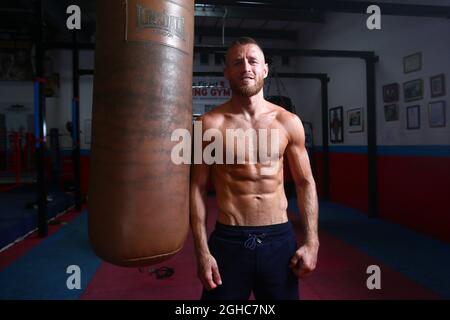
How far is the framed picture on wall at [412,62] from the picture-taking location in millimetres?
3805

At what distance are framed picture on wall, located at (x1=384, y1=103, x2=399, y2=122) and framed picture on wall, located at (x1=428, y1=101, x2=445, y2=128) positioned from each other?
588 mm

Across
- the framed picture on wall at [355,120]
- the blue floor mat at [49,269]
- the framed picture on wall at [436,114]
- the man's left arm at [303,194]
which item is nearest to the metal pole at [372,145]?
the framed picture on wall at [355,120]

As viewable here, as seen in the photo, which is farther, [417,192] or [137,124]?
[417,192]

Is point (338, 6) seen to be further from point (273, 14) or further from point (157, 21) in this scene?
point (273, 14)

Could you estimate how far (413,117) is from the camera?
3.92 meters

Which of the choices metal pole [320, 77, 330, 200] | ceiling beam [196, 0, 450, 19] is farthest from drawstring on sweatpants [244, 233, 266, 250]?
metal pole [320, 77, 330, 200]

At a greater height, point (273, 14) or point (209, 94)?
point (273, 14)

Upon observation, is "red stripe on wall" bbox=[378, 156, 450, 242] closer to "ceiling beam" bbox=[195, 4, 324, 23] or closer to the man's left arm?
the man's left arm

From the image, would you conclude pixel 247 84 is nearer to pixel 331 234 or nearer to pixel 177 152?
pixel 177 152

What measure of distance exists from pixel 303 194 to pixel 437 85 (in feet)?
9.68

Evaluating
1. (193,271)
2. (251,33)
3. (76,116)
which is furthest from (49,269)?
(251,33)

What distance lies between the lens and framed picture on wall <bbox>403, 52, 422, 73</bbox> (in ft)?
12.5

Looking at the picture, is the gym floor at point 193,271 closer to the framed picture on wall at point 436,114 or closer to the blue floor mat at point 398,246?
the blue floor mat at point 398,246
